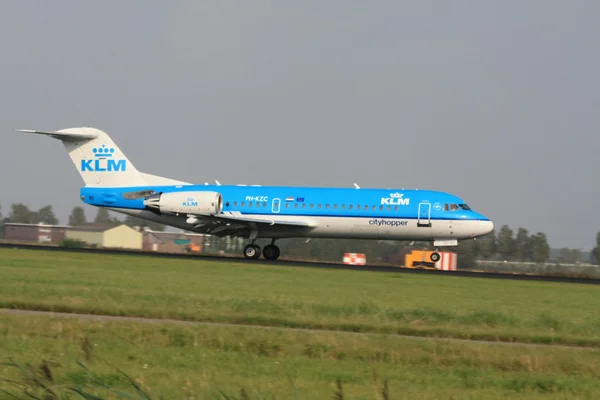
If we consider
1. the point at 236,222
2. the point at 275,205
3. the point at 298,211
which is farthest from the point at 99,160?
the point at 298,211

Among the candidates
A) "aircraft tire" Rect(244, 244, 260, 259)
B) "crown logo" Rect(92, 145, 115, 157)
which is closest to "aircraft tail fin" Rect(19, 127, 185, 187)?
"crown logo" Rect(92, 145, 115, 157)

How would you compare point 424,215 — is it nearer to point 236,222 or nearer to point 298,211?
point 298,211

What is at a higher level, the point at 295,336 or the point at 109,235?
the point at 109,235

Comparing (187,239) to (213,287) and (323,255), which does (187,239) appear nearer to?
(323,255)

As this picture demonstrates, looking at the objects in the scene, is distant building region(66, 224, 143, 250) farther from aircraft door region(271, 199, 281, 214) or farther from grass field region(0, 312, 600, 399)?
grass field region(0, 312, 600, 399)

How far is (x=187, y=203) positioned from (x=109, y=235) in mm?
25328

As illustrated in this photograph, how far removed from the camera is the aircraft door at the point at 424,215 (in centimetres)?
3734

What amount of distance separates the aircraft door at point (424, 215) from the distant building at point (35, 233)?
31.4m

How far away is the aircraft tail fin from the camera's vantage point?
133 feet

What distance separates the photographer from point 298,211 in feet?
125

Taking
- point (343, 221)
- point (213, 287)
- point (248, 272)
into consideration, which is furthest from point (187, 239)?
point (213, 287)

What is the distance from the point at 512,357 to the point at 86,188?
101ft

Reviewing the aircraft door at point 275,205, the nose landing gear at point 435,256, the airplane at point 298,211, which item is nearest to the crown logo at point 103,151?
the airplane at point 298,211

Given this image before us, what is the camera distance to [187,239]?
59312 millimetres
